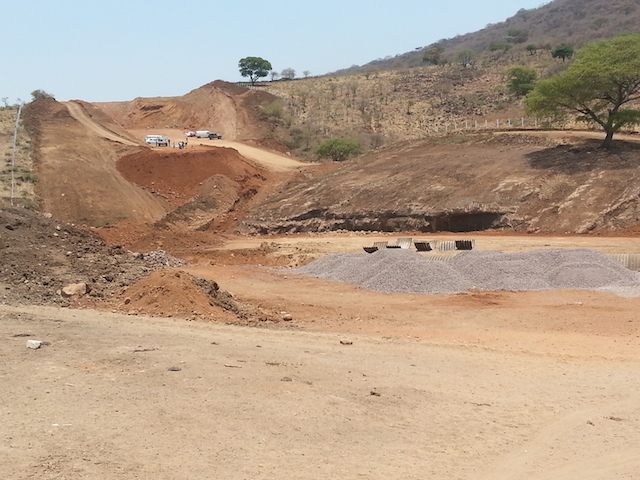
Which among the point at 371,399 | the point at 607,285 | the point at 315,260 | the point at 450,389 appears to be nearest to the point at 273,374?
the point at 371,399

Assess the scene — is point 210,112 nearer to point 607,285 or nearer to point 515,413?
point 607,285

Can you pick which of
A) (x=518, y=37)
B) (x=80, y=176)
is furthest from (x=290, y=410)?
(x=518, y=37)

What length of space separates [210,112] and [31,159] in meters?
36.7

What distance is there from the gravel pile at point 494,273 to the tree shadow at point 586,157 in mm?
12661

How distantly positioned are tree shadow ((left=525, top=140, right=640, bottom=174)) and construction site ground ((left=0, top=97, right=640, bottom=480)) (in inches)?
602

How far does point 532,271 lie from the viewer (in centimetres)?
1994

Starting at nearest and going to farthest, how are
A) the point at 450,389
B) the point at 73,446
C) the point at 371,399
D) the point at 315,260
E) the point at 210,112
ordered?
the point at 73,446 < the point at 371,399 < the point at 450,389 < the point at 315,260 < the point at 210,112

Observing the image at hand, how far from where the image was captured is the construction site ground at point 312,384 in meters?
6.39

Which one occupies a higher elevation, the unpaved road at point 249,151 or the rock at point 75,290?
the unpaved road at point 249,151

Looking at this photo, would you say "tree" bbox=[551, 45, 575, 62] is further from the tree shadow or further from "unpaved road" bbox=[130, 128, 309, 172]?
the tree shadow

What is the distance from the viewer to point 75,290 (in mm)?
14344

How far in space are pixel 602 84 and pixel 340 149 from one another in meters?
27.0

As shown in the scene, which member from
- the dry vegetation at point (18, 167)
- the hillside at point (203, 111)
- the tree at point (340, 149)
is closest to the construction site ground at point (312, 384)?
the dry vegetation at point (18, 167)

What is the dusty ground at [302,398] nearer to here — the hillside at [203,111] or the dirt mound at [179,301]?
the dirt mound at [179,301]
